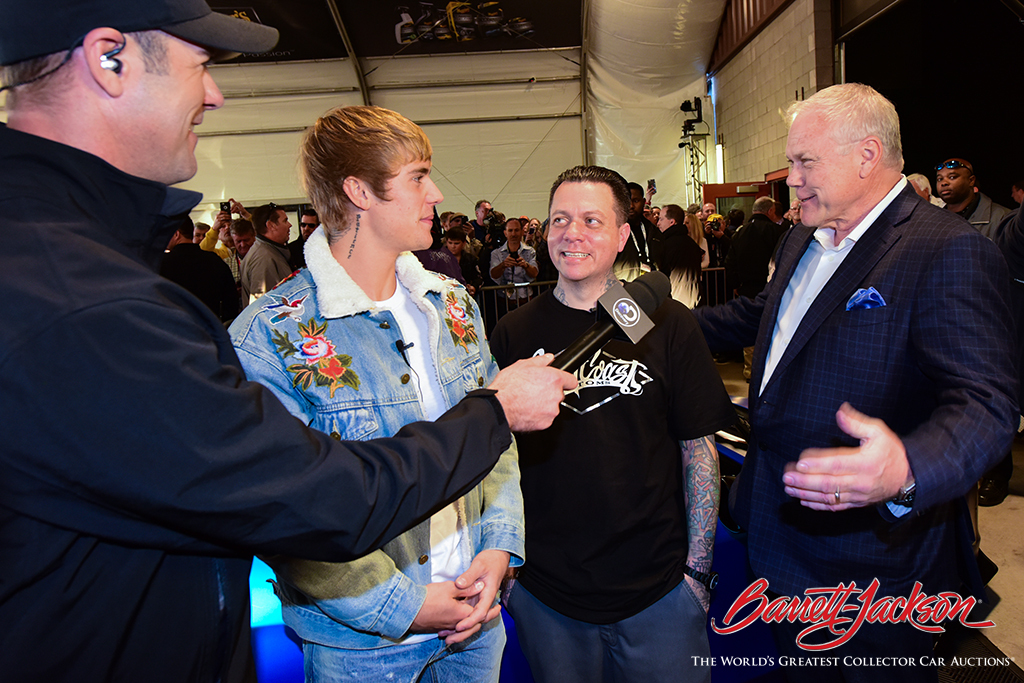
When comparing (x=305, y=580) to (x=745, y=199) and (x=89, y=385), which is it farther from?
(x=745, y=199)

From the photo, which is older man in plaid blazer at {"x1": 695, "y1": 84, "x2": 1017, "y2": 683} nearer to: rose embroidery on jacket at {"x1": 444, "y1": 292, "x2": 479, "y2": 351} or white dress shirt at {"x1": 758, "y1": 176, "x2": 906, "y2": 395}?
white dress shirt at {"x1": 758, "y1": 176, "x2": 906, "y2": 395}

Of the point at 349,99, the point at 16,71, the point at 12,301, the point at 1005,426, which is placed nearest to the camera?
the point at 12,301

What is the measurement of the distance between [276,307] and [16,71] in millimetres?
616

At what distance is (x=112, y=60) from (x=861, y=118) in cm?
182

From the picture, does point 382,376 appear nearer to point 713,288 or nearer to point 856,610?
point 856,610

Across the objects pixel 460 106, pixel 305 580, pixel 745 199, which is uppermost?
pixel 460 106

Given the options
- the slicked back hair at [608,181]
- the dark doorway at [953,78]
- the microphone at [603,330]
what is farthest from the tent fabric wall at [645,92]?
the microphone at [603,330]

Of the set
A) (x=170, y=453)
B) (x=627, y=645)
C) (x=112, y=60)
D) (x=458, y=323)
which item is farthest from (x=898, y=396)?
(x=112, y=60)

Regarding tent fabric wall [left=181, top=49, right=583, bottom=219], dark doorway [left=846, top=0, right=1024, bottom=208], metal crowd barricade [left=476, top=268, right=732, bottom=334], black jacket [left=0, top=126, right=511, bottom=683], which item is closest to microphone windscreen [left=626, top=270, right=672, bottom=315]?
black jacket [left=0, top=126, right=511, bottom=683]

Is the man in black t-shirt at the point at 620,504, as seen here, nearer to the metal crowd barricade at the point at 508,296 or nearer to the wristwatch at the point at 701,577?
the wristwatch at the point at 701,577

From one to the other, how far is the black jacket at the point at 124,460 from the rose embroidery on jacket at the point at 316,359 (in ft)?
1.35

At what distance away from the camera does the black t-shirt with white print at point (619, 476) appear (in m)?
1.71

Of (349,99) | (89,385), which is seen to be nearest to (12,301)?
(89,385)

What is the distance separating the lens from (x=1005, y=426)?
128 cm
